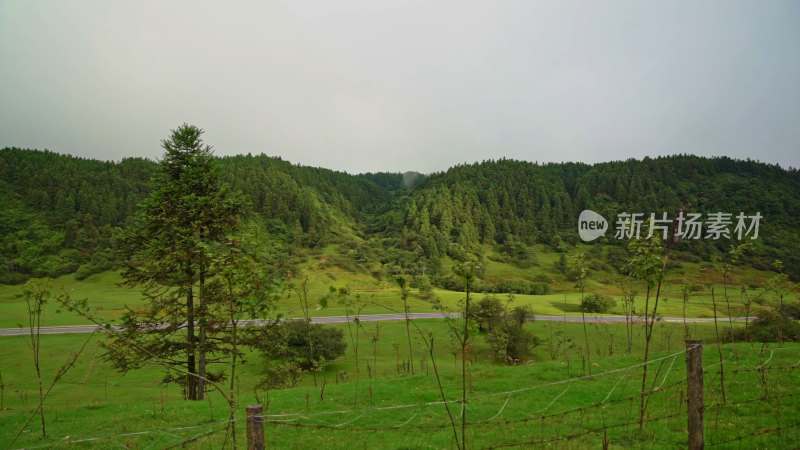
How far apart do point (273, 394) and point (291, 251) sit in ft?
318

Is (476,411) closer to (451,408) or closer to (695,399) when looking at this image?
(451,408)

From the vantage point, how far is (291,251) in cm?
10812

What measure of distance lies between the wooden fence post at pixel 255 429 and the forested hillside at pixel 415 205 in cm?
9197

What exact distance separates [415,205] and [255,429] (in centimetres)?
13966

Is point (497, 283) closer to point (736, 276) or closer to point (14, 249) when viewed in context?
point (736, 276)

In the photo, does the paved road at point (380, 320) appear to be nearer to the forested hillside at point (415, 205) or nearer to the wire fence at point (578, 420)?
the wire fence at point (578, 420)

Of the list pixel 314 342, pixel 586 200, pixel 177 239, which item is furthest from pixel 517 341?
pixel 586 200

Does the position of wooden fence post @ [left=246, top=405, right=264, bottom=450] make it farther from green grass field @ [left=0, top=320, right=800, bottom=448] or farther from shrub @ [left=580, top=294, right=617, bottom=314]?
shrub @ [left=580, top=294, right=617, bottom=314]

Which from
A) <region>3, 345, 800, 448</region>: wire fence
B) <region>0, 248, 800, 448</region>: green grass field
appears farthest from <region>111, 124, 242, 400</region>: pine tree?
<region>3, 345, 800, 448</region>: wire fence

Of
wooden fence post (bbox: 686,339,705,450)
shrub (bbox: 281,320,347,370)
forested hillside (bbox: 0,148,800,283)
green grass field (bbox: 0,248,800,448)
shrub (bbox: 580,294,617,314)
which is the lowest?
shrub (bbox: 580,294,617,314)

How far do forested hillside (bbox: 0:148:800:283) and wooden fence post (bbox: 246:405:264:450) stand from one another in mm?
91968

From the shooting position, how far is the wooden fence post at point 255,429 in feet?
13.5

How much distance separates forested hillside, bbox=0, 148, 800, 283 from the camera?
102875 mm

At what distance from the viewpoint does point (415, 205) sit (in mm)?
143250
